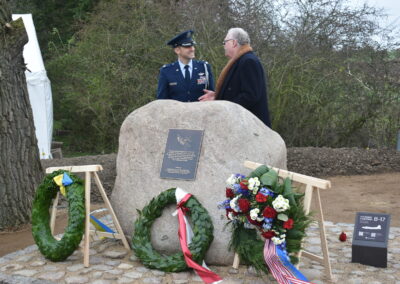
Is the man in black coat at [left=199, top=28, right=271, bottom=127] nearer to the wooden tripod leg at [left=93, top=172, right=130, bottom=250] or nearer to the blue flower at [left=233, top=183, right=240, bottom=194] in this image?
the blue flower at [left=233, top=183, right=240, bottom=194]

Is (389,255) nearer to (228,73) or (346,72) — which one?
(228,73)

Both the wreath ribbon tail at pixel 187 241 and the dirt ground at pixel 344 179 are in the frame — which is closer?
the wreath ribbon tail at pixel 187 241

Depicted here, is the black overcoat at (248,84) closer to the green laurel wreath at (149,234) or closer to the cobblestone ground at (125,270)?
the green laurel wreath at (149,234)

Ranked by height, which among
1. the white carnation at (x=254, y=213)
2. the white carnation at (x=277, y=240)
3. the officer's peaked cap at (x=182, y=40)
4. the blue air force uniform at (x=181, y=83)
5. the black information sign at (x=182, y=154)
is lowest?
the white carnation at (x=277, y=240)

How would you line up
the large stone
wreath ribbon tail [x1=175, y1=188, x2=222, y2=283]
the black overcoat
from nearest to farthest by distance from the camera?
1. wreath ribbon tail [x1=175, y1=188, x2=222, y2=283]
2. the large stone
3. the black overcoat

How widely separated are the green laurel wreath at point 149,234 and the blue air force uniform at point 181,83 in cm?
146

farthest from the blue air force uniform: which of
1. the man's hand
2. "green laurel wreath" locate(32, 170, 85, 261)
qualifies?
"green laurel wreath" locate(32, 170, 85, 261)

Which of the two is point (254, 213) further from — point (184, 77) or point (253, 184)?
point (184, 77)

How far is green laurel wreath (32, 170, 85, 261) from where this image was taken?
195 inches

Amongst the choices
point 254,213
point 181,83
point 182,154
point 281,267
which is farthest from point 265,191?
point 181,83

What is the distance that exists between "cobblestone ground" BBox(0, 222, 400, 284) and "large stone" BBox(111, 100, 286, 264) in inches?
11.9

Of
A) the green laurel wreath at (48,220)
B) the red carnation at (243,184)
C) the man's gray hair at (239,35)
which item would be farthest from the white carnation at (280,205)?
the man's gray hair at (239,35)

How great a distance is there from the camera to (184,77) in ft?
20.1

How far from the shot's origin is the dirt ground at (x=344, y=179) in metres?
6.73
